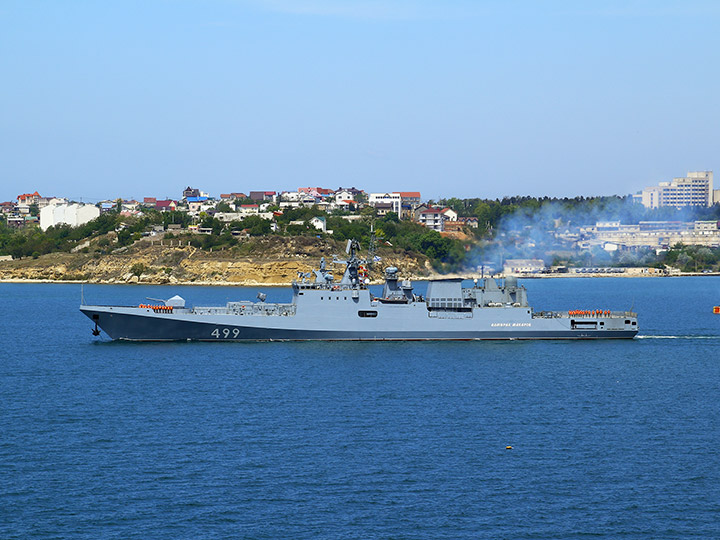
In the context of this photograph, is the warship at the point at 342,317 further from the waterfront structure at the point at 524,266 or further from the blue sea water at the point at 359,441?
the waterfront structure at the point at 524,266

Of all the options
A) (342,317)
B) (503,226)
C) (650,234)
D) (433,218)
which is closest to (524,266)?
(503,226)

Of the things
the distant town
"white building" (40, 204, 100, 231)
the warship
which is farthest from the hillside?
the warship

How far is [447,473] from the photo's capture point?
2720cm

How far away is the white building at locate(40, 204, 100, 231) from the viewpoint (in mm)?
174500

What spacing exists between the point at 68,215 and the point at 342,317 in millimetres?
134619

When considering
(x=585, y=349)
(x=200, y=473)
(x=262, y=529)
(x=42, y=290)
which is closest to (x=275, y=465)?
(x=200, y=473)

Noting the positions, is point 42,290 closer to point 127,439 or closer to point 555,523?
point 127,439

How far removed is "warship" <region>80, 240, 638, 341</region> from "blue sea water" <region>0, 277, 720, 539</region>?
4.16ft

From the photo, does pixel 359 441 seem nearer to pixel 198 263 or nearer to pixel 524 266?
pixel 198 263

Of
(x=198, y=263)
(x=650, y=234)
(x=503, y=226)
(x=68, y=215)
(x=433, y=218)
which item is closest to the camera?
(x=198, y=263)

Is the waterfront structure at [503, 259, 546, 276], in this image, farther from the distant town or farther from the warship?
the warship

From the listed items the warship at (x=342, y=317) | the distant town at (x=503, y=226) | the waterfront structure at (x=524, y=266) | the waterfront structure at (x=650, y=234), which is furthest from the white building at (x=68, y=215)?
the warship at (x=342, y=317)

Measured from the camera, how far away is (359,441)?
3067 cm

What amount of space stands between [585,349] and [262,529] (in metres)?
34.1
